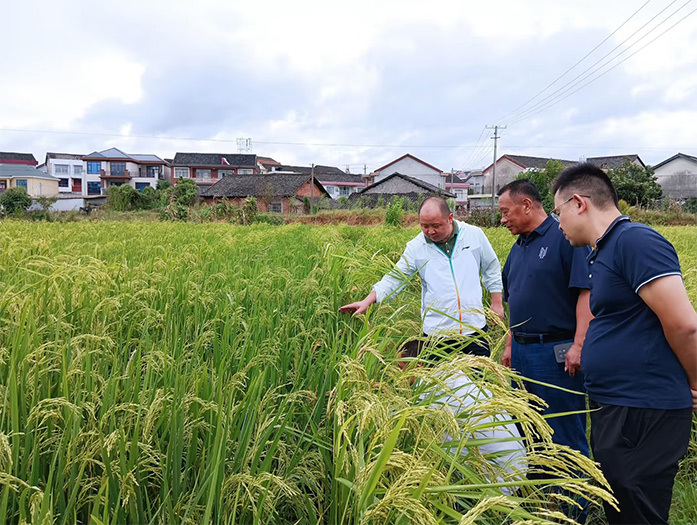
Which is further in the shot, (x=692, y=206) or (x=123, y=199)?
(x=123, y=199)

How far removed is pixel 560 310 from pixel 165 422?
2359 millimetres

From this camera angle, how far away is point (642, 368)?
187 centimetres

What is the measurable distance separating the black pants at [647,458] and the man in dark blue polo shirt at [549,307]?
77 cm

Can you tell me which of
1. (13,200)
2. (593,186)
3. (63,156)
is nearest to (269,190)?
(13,200)

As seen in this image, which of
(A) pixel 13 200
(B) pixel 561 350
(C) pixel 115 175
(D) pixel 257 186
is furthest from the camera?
(C) pixel 115 175

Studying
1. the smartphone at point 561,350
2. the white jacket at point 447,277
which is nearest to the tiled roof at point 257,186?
the white jacket at point 447,277

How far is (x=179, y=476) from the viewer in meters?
1.20

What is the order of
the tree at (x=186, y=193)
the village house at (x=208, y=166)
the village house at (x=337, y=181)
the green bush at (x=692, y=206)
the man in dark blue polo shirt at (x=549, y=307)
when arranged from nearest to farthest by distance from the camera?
the man in dark blue polo shirt at (x=549, y=307) → the green bush at (x=692, y=206) → the tree at (x=186, y=193) → the village house at (x=208, y=166) → the village house at (x=337, y=181)

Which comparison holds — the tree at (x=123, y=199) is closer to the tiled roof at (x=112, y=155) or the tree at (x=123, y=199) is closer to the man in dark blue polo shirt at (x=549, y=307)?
the tiled roof at (x=112, y=155)

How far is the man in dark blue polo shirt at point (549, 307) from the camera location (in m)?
2.75

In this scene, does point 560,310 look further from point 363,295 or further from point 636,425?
point 363,295

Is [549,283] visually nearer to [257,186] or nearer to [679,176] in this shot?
[257,186]

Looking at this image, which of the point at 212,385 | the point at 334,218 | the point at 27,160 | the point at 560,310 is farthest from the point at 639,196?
the point at 27,160

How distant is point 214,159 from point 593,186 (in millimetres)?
66615
